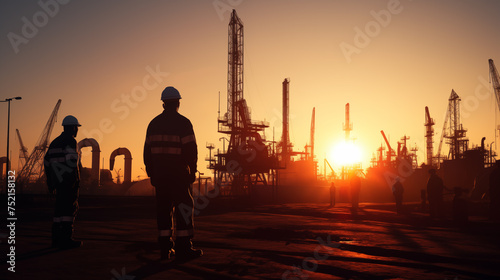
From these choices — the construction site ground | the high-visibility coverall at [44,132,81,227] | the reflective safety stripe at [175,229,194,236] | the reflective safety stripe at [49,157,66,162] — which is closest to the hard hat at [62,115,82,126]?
the high-visibility coverall at [44,132,81,227]

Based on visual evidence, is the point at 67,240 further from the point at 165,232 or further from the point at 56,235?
the point at 165,232

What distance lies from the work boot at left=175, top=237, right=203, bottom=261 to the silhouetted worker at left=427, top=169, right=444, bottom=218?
1126cm

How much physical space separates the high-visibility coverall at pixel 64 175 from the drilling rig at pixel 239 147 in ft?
121

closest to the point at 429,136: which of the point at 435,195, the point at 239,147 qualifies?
the point at 239,147

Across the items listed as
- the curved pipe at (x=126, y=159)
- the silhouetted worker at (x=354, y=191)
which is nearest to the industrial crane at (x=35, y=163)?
the curved pipe at (x=126, y=159)

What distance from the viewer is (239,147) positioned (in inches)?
1804

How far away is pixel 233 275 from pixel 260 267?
19.4 inches

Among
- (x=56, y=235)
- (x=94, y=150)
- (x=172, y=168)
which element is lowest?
(x=56, y=235)

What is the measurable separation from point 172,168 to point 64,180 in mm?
2180

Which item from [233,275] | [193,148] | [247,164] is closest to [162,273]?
[233,275]

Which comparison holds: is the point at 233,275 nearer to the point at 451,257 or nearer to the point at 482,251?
the point at 451,257

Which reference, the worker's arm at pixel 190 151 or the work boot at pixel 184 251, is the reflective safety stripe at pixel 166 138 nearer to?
the worker's arm at pixel 190 151

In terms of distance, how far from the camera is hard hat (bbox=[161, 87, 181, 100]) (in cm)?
575

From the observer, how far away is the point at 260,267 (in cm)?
436
